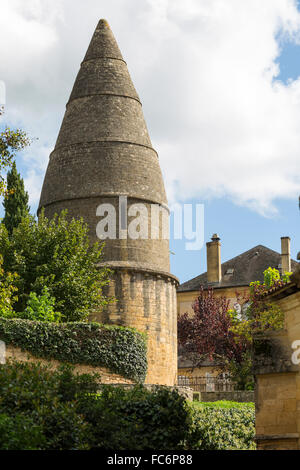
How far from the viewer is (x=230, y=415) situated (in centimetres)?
2411

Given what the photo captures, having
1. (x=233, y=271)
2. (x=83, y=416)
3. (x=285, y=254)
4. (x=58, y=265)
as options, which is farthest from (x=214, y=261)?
(x=83, y=416)

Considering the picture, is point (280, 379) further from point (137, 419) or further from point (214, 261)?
point (214, 261)

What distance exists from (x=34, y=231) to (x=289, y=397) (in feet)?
60.6

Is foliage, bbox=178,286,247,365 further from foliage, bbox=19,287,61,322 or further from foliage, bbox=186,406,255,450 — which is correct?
foliage, bbox=186,406,255,450

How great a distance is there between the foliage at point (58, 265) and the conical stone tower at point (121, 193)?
177 cm

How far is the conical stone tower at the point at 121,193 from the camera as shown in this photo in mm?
33875

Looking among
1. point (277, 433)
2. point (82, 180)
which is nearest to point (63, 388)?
point (277, 433)

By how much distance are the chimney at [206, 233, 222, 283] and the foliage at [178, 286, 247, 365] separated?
18.8 feet

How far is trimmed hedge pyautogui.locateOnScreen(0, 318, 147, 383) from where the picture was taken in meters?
26.6

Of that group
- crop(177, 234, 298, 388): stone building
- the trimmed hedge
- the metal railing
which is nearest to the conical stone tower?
the trimmed hedge

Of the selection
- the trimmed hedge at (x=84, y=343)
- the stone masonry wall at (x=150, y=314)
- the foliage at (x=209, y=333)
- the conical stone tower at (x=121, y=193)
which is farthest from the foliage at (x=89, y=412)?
the foliage at (x=209, y=333)

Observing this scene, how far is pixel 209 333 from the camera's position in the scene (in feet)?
148

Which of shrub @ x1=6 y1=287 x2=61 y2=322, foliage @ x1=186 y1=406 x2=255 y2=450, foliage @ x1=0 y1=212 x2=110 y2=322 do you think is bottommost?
foliage @ x1=186 y1=406 x2=255 y2=450

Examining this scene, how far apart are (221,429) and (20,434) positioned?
10180 mm
